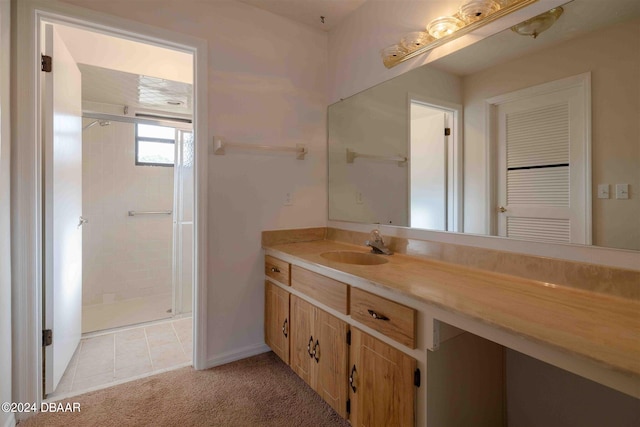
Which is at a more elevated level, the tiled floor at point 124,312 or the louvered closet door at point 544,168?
the louvered closet door at point 544,168

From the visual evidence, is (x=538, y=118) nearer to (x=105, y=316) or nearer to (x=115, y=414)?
(x=115, y=414)

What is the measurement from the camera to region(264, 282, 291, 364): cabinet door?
1.89 m

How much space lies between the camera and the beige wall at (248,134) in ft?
6.48

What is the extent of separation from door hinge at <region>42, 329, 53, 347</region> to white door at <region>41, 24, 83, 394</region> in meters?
0.02

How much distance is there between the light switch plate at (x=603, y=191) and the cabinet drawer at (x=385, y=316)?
78 centimetres

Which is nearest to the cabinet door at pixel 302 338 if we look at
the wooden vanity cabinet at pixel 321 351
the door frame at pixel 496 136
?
the wooden vanity cabinet at pixel 321 351

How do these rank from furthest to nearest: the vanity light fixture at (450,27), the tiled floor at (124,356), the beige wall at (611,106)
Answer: the tiled floor at (124,356) → the vanity light fixture at (450,27) → the beige wall at (611,106)

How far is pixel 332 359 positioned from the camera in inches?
58.6

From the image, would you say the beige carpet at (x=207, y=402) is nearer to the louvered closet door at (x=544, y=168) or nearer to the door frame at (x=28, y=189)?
the door frame at (x=28, y=189)

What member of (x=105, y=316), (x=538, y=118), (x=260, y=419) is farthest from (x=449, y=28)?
(x=105, y=316)

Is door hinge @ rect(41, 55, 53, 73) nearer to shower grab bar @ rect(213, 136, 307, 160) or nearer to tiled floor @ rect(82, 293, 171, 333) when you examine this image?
shower grab bar @ rect(213, 136, 307, 160)

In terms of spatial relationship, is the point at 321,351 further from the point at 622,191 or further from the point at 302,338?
the point at 622,191

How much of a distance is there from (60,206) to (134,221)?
1815 millimetres

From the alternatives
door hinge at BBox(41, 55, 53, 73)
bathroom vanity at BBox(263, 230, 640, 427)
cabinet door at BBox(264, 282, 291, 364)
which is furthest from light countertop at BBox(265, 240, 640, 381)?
door hinge at BBox(41, 55, 53, 73)
